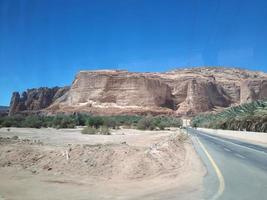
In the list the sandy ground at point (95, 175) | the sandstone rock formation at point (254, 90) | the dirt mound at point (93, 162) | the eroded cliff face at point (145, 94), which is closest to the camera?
the sandy ground at point (95, 175)

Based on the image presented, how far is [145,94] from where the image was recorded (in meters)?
151

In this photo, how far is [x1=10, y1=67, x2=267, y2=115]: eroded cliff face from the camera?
5940 inches

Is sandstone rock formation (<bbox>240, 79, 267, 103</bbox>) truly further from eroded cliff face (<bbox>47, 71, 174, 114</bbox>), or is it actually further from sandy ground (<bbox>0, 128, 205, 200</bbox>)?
sandy ground (<bbox>0, 128, 205, 200</bbox>)

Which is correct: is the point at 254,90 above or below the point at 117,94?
above

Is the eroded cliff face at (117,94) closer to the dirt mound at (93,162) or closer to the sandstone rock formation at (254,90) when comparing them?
the sandstone rock formation at (254,90)

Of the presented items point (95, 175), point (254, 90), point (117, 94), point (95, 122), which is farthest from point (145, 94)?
point (95, 175)

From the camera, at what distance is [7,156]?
1584 cm

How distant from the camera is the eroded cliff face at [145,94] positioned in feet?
495

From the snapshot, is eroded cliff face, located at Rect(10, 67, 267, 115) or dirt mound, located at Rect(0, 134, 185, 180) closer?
dirt mound, located at Rect(0, 134, 185, 180)

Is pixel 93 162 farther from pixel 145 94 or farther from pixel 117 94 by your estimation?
pixel 117 94

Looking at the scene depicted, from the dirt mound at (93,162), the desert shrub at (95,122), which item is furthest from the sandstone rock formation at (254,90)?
the dirt mound at (93,162)

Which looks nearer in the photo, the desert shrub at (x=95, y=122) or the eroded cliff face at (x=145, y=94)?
the desert shrub at (x=95, y=122)


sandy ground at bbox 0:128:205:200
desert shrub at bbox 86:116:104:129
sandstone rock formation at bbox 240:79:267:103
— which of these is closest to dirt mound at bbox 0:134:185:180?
sandy ground at bbox 0:128:205:200

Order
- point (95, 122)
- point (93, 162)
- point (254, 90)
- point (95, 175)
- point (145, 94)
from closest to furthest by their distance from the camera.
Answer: point (95, 175) < point (93, 162) < point (95, 122) < point (145, 94) < point (254, 90)
